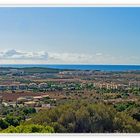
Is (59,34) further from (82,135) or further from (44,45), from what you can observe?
(82,135)

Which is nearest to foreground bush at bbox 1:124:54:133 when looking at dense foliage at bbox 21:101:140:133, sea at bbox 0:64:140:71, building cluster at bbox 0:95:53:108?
dense foliage at bbox 21:101:140:133

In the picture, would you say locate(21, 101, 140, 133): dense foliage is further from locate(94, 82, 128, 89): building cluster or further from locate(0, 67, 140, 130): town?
locate(94, 82, 128, 89): building cluster

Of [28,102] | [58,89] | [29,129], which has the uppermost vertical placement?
[58,89]

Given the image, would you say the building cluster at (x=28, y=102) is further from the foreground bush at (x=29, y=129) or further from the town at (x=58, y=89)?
the foreground bush at (x=29, y=129)

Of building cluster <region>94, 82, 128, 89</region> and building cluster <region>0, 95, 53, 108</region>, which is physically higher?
building cluster <region>94, 82, 128, 89</region>

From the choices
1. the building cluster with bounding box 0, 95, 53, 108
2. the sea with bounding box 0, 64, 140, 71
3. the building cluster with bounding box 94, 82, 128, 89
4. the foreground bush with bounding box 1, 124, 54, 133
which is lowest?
the foreground bush with bounding box 1, 124, 54, 133

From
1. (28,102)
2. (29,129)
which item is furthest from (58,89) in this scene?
(29,129)

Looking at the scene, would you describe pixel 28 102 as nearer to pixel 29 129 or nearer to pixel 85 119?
pixel 29 129

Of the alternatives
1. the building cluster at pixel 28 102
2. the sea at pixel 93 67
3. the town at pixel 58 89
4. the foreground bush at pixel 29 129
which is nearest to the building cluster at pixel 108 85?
the town at pixel 58 89

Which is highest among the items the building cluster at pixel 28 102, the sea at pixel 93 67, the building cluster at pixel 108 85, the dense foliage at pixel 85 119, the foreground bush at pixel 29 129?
the sea at pixel 93 67

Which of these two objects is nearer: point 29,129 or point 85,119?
point 29,129

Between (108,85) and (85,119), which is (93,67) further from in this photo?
(85,119)

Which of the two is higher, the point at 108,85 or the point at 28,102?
the point at 108,85
